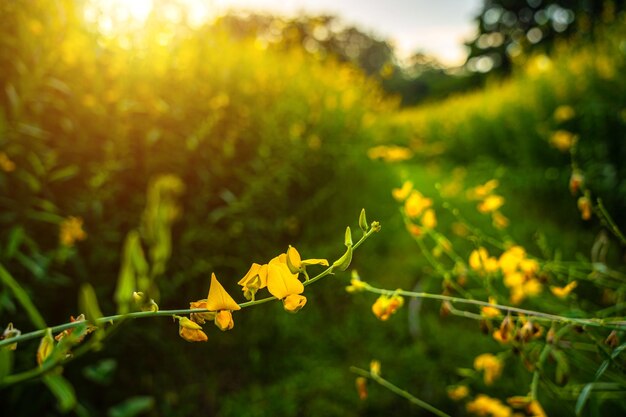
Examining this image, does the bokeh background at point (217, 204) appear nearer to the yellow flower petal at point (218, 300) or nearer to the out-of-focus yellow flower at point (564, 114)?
the out-of-focus yellow flower at point (564, 114)

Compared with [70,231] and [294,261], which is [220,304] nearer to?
[294,261]

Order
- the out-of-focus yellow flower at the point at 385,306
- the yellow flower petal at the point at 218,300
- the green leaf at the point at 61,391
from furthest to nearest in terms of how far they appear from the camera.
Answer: the out-of-focus yellow flower at the point at 385,306 < the yellow flower petal at the point at 218,300 < the green leaf at the point at 61,391

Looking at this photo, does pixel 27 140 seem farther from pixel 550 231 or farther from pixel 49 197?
pixel 550 231

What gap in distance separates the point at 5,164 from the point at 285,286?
3.90ft

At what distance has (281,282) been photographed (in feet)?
1.48

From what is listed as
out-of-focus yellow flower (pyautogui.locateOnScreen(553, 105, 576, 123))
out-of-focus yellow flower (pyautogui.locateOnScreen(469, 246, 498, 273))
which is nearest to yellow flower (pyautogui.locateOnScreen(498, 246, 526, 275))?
out-of-focus yellow flower (pyautogui.locateOnScreen(469, 246, 498, 273))

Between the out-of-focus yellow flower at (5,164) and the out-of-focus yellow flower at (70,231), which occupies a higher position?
the out-of-focus yellow flower at (5,164)

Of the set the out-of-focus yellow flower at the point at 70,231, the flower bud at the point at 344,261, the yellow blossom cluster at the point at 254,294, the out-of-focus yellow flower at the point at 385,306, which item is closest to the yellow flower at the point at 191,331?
the yellow blossom cluster at the point at 254,294

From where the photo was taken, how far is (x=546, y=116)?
158 inches

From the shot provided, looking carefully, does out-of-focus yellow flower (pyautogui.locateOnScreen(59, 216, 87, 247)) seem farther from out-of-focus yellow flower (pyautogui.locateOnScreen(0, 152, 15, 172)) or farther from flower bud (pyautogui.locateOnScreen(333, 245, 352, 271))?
flower bud (pyautogui.locateOnScreen(333, 245, 352, 271))

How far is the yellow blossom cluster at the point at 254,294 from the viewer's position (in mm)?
431

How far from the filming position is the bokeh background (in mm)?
1486

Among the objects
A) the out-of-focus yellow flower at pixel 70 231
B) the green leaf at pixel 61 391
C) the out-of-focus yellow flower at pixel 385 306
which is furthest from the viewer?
the out-of-focus yellow flower at pixel 70 231

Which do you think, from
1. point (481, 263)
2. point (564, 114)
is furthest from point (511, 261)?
point (564, 114)
